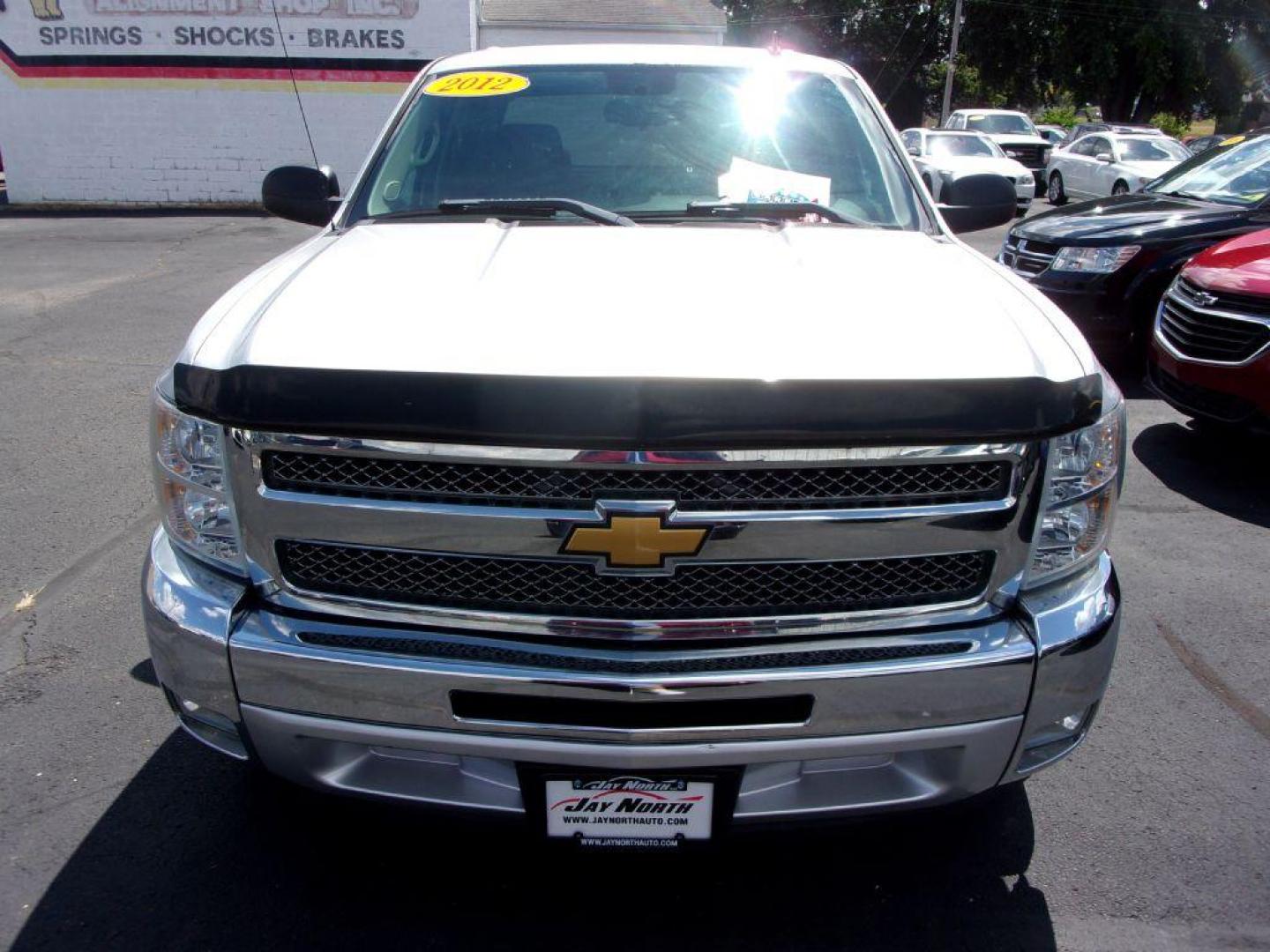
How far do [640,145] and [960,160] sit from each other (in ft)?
57.4

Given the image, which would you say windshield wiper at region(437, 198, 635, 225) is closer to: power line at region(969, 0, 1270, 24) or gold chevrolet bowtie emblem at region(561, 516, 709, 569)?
gold chevrolet bowtie emblem at region(561, 516, 709, 569)

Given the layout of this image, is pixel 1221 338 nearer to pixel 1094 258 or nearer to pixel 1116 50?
pixel 1094 258

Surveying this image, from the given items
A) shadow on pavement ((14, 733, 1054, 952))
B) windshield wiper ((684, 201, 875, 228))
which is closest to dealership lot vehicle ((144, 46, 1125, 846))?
shadow on pavement ((14, 733, 1054, 952))

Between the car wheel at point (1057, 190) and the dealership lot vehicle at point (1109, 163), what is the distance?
0.06 ft

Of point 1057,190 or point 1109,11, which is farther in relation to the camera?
point 1109,11

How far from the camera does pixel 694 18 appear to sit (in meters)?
23.0

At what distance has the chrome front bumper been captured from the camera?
2.18 metres

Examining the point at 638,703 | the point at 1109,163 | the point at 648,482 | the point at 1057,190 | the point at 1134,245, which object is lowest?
the point at 1057,190

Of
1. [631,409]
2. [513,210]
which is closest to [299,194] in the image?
[513,210]

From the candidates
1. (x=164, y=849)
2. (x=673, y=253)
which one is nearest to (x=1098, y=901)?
(x=673, y=253)

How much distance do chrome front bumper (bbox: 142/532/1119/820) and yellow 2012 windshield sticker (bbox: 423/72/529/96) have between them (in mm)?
2235

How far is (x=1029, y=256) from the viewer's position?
27.7 feet

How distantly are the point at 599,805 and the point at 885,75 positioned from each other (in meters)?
51.1

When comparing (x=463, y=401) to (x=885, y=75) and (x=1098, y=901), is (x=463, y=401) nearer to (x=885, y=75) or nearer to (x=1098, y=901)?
(x=1098, y=901)
